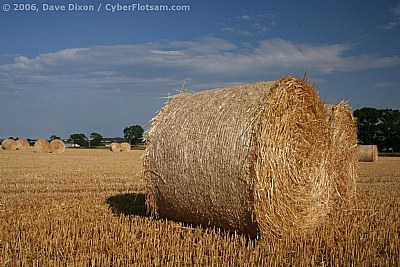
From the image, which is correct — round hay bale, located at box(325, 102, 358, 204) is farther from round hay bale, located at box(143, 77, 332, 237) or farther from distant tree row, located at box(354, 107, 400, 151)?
distant tree row, located at box(354, 107, 400, 151)

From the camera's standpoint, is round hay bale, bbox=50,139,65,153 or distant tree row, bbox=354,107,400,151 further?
distant tree row, bbox=354,107,400,151

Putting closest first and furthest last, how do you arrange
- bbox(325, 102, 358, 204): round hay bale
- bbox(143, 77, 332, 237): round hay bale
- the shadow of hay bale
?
bbox(143, 77, 332, 237): round hay bale, the shadow of hay bale, bbox(325, 102, 358, 204): round hay bale

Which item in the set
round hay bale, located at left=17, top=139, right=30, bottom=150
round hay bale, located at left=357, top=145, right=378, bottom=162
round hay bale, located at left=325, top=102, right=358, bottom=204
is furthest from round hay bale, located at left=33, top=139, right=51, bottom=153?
round hay bale, located at left=325, top=102, right=358, bottom=204

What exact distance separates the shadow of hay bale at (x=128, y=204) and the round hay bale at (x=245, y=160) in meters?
0.80

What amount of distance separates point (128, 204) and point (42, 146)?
1063 inches

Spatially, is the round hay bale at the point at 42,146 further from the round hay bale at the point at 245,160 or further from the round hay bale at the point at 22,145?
the round hay bale at the point at 245,160

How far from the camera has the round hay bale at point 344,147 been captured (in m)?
8.26

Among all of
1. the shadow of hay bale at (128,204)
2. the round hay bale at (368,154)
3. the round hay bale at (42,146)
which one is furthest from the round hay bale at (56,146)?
the shadow of hay bale at (128,204)

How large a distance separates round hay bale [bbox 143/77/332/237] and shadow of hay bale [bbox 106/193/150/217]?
80cm

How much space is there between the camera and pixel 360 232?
658 cm

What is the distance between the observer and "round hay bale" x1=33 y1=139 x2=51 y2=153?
33.9 m

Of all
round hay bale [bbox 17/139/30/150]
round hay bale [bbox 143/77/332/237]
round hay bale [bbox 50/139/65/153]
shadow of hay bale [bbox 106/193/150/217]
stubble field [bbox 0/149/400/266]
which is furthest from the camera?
round hay bale [bbox 17/139/30/150]

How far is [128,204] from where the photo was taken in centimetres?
905

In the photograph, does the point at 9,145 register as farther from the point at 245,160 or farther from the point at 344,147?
the point at 245,160
